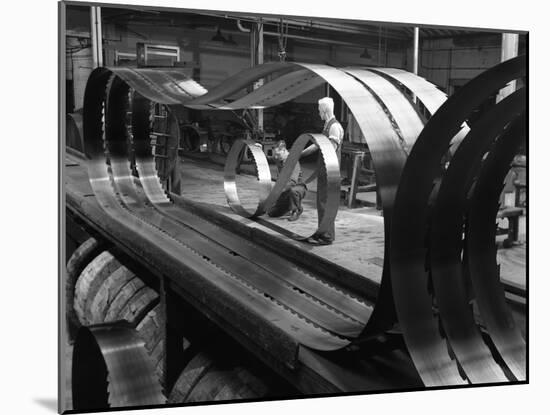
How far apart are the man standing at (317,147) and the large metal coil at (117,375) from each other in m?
2.06

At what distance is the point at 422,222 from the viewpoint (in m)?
2.50

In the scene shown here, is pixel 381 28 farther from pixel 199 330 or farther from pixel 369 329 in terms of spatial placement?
pixel 199 330

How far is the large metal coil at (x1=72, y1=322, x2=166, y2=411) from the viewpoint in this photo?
3010 mm

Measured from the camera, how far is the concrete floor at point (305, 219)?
5.17 meters

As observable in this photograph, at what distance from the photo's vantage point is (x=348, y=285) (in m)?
3.47

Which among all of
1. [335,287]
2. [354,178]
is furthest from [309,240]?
[335,287]

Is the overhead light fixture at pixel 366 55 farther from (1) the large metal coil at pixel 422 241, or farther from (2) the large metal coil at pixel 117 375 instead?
(2) the large metal coil at pixel 117 375

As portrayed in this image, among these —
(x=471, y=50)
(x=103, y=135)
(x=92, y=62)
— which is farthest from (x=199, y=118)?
(x=471, y=50)

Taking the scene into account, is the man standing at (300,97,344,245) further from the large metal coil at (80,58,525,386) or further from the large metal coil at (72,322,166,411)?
the large metal coil at (72,322,166,411)

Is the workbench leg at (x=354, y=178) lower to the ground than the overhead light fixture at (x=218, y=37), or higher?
lower

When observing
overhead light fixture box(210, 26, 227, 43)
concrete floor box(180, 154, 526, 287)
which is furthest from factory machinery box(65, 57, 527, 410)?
concrete floor box(180, 154, 526, 287)


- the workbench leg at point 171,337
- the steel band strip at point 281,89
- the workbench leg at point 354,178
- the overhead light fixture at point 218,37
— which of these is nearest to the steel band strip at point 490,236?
the steel band strip at point 281,89

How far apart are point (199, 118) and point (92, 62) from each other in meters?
2.71

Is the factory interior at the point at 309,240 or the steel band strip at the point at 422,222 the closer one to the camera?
the steel band strip at the point at 422,222
